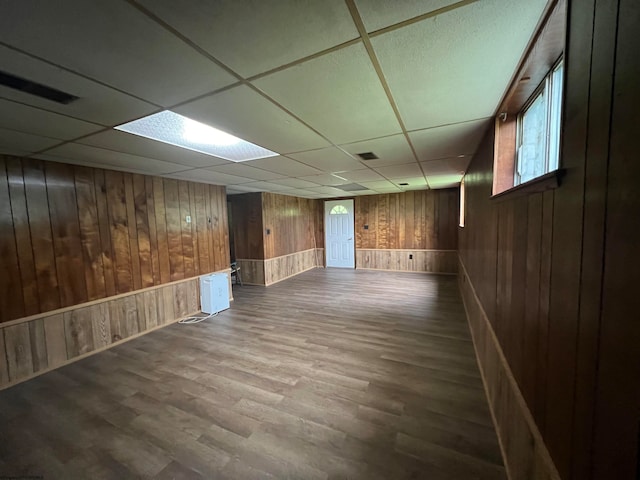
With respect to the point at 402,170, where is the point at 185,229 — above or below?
below

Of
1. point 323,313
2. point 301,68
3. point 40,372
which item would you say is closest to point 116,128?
point 301,68

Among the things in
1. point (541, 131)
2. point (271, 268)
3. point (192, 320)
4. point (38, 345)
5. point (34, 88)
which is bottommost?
point (192, 320)

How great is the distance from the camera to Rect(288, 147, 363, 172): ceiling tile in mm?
2682

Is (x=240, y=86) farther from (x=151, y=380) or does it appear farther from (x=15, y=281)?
(x=15, y=281)

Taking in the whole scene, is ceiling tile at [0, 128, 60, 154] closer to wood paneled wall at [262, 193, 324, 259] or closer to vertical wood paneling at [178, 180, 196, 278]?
vertical wood paneling at [178, 180, 196, 278]

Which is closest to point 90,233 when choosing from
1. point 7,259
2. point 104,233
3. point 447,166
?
point 104,233

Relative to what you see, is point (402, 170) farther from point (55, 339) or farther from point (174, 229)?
point (55, 339)

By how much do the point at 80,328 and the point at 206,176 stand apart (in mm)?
2497

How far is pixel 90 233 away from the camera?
3.01 metres

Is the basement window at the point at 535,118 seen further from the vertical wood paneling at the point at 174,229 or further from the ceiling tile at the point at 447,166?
the vertical wood paneling at the point at 174,229

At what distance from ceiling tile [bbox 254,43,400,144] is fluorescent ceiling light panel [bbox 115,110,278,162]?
79 centimetres

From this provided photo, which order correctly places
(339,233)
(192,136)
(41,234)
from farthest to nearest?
(339,233), (41,234), (192,136)

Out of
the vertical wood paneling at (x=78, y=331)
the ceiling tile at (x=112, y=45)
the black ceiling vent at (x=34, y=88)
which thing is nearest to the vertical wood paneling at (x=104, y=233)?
the vertical wood paneling at (x=78, y=331)

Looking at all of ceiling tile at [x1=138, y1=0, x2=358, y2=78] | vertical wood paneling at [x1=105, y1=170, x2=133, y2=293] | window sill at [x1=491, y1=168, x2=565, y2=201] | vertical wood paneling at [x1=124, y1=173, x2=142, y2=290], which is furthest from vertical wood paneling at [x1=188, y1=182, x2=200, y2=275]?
window sill at [x1=491, y1=168, x2=565, y2=201]
